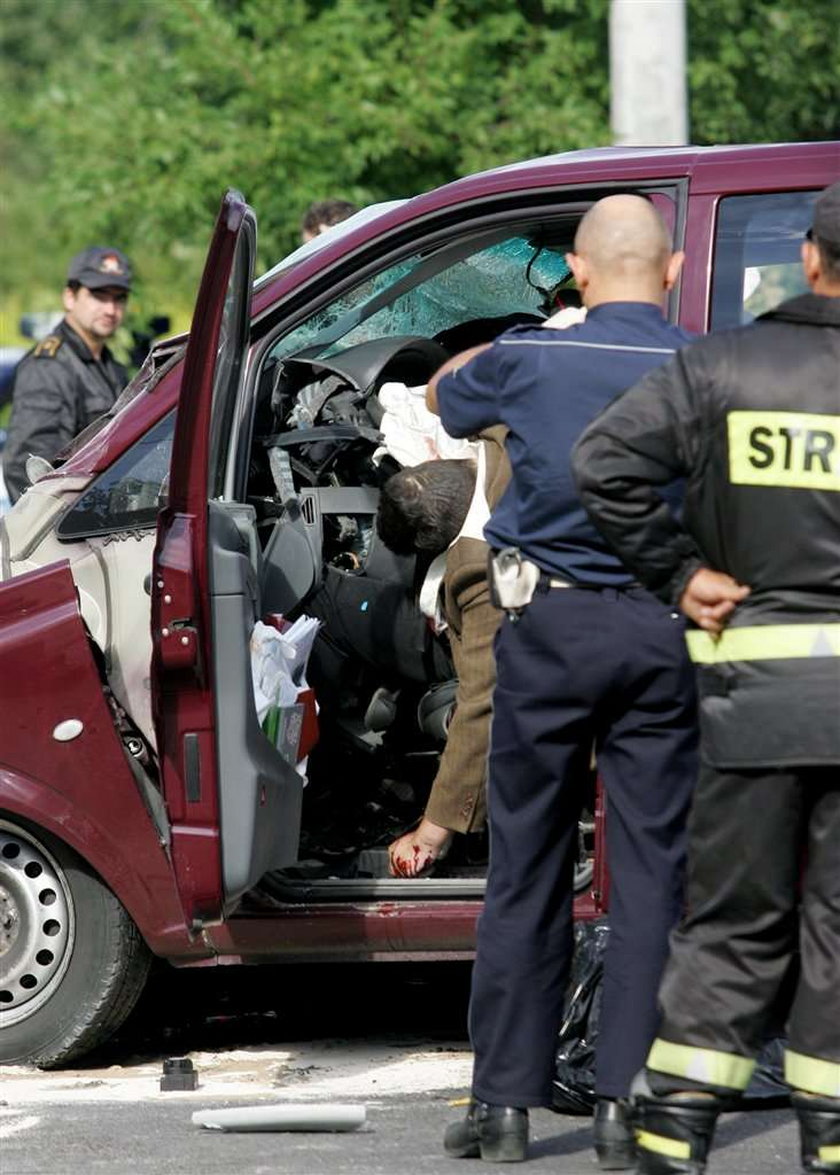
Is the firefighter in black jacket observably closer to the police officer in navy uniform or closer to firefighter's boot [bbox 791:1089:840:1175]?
firefighter's boot [bbox 791:1089:840:1175]

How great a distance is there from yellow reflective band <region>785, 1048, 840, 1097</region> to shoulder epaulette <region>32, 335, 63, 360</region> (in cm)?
475

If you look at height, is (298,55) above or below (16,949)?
above

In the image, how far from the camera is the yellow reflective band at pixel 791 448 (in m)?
3.73

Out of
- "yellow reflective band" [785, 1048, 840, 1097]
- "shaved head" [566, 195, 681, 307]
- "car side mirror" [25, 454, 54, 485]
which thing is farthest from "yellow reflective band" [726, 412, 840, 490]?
"car side mirror" [25, 454, 54, 485]

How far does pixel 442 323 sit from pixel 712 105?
579 cm

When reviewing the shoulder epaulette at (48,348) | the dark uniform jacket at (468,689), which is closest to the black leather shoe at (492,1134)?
the dark uniform jacket at (468,689)

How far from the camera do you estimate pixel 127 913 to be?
4.97 meters

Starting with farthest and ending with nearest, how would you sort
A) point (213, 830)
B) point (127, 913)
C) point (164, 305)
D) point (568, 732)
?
1. point (164, 305)
2. point (127, 913)
3. point (213, 830)
4. point (568, 732)

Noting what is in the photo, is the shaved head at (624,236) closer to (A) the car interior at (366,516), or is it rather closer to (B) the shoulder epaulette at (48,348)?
(A) the car interior at (366,516)

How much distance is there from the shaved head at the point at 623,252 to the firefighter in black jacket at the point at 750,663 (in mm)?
322

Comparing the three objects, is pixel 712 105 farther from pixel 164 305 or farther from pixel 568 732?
pixel 568 732

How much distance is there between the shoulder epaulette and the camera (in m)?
7.87

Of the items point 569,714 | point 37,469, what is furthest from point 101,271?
point 569,714

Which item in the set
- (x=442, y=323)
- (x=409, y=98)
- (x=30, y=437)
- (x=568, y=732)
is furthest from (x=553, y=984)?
(x=409, y=98)
